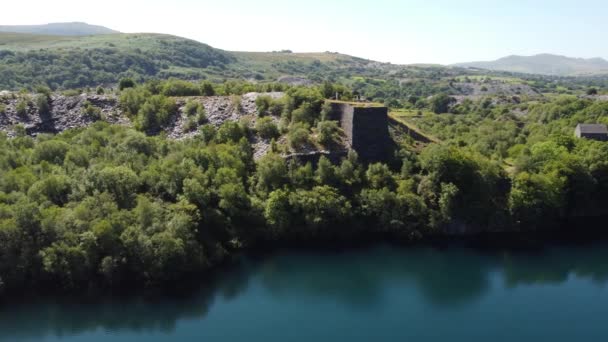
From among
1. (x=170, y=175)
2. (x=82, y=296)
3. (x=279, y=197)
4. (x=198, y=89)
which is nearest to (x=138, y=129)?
(x=198, y=89)

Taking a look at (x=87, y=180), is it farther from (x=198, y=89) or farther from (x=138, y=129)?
Result: (x=198, y=89)

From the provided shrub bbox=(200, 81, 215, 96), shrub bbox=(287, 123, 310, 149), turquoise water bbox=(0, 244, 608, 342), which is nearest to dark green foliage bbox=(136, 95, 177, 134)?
shrub bbox=(200, 81, 215, 96)

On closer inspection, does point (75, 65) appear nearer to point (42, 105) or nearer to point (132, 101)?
point (42, 105)

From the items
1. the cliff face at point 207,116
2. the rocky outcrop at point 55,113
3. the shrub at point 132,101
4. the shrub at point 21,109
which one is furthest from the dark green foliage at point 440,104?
the shrub at point 21,109

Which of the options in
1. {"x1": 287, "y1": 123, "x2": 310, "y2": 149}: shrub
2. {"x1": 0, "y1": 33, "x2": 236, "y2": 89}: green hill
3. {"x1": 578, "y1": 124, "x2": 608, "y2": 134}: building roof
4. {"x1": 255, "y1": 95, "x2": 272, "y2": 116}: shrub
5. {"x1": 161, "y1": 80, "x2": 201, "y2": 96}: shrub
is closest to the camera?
{"x1": 287, "y1": 123, "x2": 310, "y2": 149}: shrub

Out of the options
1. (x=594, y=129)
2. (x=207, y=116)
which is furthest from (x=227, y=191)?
(x=594, y=129)

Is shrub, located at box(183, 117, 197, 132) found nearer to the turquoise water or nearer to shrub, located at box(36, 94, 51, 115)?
shrub, located at box(36, 94, 51, 115)
